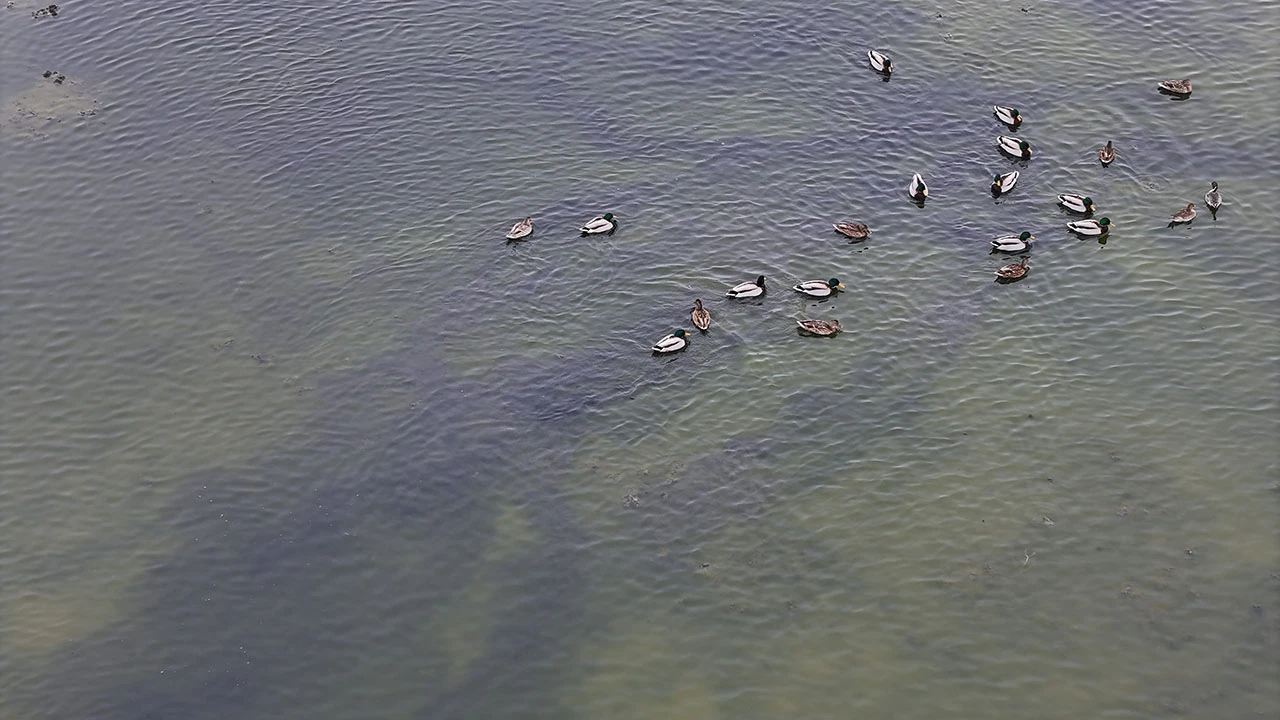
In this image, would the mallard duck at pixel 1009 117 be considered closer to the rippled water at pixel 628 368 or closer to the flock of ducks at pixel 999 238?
the flock of ducks at pixel 999 238

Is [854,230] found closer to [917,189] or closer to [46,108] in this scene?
[917,189]

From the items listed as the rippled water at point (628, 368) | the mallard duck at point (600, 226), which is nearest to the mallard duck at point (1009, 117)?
the rippled water at point (628, 368)

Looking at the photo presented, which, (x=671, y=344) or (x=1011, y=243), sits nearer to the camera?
(x=671, y=344)

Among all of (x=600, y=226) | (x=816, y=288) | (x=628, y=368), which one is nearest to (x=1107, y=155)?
(x=816, y=288)

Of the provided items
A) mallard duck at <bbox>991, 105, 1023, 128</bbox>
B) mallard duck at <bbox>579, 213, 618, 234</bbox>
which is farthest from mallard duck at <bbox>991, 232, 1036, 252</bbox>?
mallard duck at <bbox>579, 213, 618, 234</bbox>

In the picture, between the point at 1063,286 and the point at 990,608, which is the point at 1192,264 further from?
the point at 990,608

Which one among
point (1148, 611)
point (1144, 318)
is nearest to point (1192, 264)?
point (1144, 318)
